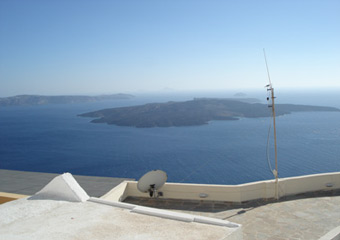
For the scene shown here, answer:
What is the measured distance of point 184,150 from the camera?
100 m

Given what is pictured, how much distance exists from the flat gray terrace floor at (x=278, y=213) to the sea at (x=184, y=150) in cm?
6343

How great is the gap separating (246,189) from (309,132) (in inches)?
4879

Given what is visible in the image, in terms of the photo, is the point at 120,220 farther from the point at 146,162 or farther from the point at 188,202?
the point at 146,162

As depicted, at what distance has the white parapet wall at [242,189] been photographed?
1017 centimetres

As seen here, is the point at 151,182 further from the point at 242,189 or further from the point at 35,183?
the point at 35,183

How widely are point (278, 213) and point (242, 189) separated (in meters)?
1.54

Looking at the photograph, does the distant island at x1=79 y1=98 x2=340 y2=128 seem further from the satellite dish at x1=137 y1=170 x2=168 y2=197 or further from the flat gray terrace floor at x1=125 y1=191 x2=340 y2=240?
the flat gray terrace floor at x1=125 y1=191 x2=340 y2=240

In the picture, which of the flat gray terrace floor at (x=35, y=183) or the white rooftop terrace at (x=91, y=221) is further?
the flat gray terrace floor at (x=35, y=183)

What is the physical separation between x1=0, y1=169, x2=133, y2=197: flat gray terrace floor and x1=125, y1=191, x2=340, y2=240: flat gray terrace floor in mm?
1340

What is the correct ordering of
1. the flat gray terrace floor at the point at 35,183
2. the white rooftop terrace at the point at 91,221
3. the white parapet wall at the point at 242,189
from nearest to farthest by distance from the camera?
the white rooftop terrace at the point at 91,221 → the white parapet wall at the point at 242,189 → the flat gray terrace floor at the point at 35,183

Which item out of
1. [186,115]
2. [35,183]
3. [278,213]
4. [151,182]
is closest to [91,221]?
[151,182]

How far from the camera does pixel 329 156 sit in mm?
84375

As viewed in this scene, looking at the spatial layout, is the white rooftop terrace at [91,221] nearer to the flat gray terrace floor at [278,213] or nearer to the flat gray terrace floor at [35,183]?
the flat gray terrace floor at [278,213]

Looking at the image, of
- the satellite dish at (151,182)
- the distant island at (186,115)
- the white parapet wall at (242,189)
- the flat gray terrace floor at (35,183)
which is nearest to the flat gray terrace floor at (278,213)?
the white parapet wall at (242,189)
